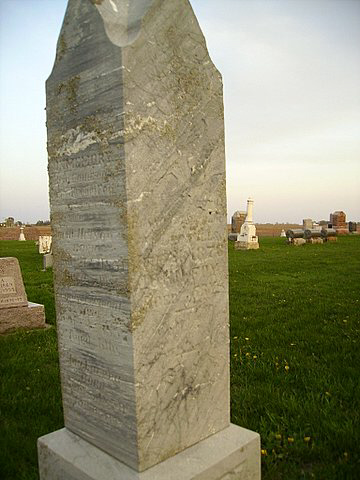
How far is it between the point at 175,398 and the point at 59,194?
1172 millimetres

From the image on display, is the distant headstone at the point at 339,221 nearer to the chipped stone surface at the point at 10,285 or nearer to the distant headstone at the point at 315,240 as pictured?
the distant headstone at the point at 315,240

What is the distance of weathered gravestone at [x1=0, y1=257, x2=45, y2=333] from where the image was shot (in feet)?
20.2

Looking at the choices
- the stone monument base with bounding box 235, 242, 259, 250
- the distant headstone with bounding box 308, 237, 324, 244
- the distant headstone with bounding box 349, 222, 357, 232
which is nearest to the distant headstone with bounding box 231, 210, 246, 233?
the distant headstone with bounding box 308, 237, 324, 244

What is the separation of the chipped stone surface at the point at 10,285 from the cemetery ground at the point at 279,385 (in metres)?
0.56

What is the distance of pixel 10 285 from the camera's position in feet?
21.1

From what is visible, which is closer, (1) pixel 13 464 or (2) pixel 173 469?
(2) pixel 173 469

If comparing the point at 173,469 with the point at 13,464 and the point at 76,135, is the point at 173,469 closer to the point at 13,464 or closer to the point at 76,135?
the point at 13,464

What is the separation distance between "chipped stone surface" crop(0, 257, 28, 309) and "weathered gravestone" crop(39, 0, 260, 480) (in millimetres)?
4373

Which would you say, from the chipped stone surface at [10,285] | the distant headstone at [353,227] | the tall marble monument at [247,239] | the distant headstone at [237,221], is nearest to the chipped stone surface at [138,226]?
the chipped stone surface at [10,285]

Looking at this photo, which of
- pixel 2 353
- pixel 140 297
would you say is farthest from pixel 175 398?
pixel 2 353

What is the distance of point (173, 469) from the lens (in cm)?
201

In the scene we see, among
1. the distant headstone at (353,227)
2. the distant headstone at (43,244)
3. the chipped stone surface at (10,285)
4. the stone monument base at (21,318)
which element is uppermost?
the distant headstone at (353,227)

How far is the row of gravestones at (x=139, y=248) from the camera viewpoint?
6.22 ft

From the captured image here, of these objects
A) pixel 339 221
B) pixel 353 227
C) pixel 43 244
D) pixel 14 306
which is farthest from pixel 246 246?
pixel 353 227
